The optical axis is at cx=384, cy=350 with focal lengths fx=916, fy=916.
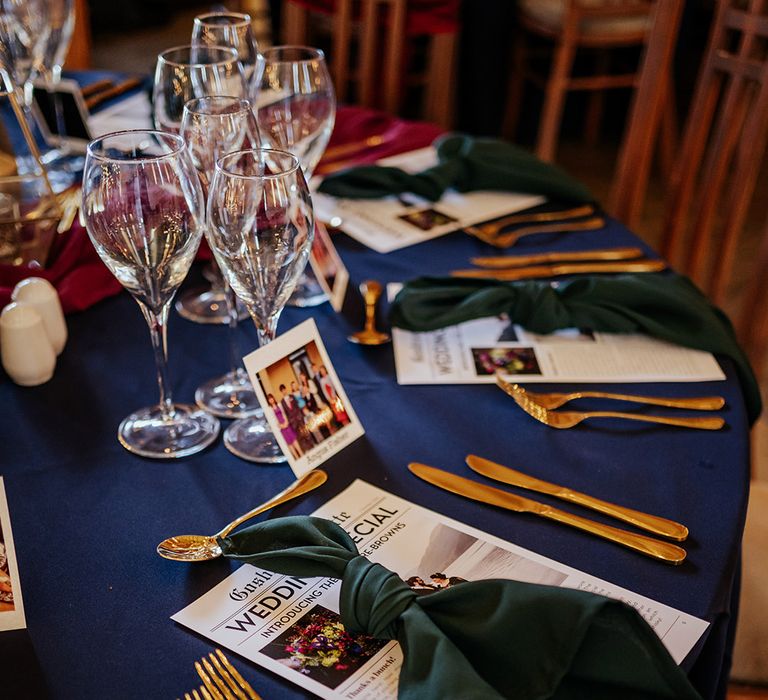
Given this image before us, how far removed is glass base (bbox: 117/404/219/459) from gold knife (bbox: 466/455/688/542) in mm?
253

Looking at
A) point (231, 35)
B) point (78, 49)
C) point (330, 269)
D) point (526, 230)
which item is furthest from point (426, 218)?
point (78, 49)

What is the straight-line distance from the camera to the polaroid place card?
822 millimetres

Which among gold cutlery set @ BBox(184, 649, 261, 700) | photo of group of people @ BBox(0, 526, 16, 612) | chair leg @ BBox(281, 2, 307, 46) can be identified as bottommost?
photo of group of people @ BBox(0, 526, 16, 612)

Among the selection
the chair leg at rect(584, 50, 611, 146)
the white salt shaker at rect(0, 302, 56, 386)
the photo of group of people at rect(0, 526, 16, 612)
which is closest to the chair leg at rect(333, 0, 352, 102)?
the white salt shaker at rect(0, 302, 56, 386)

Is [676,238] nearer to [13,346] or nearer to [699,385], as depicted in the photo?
[699,385]

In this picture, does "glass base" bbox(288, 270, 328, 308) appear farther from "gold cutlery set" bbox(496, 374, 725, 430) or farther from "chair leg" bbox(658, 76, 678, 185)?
"chair leg" bbox(658, 76, 678, 185)

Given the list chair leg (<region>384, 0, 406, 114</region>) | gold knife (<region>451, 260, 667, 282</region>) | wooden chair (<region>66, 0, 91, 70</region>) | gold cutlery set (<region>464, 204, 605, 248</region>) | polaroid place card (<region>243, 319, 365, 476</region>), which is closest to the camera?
polaroid place card (<region>243, 319, 365, 476</region>)

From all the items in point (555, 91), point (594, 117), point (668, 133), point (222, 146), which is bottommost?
point (594, 117)

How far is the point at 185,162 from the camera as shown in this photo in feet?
2.48

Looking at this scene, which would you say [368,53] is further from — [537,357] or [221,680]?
[221,680]

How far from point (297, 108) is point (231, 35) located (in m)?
0.17

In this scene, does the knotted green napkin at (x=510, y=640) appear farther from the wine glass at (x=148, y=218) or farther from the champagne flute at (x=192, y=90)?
the champagne flute at (x=192, y=90)

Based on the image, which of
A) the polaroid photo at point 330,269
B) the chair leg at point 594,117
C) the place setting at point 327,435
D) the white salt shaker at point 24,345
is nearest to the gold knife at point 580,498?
the place setting at point 327,435

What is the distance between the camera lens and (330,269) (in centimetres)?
113
